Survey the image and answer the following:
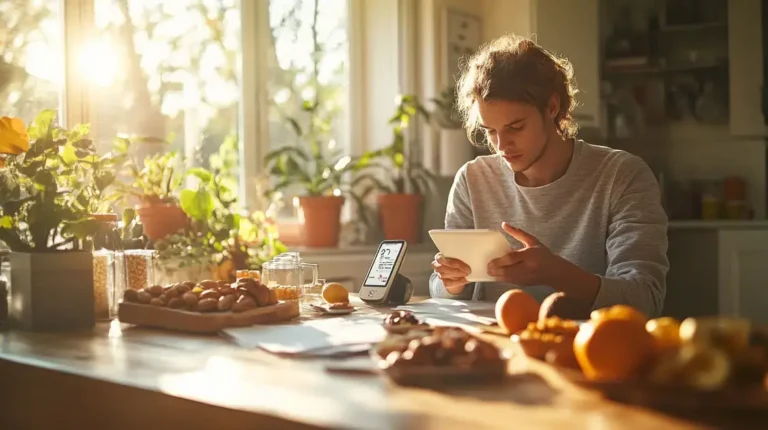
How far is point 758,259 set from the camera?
11.6 ft

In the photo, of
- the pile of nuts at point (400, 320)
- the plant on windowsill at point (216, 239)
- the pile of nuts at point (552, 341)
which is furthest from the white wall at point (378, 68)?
the pile of nuts at point (552, 341)

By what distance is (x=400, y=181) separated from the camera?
3465 millimetres

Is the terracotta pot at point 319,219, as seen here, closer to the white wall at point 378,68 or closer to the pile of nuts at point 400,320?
the white wall at point 378,68

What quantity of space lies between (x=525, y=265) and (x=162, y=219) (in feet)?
4.19

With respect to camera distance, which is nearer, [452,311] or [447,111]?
[452,311]

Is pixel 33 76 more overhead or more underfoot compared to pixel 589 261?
more overhead

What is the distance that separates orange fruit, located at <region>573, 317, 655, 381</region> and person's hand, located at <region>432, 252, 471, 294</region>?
0.70 metres

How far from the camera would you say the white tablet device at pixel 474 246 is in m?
1.56

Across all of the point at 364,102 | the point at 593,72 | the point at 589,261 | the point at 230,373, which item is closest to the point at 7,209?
the point at 230,373

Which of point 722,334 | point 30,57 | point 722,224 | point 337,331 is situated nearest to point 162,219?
point 30,57

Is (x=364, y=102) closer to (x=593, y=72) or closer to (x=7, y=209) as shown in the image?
(x=593, y=72)

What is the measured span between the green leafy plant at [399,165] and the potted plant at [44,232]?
183 cm

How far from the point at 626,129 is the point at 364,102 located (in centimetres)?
125

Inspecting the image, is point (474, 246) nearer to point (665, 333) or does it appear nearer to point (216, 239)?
point (665, 333)
